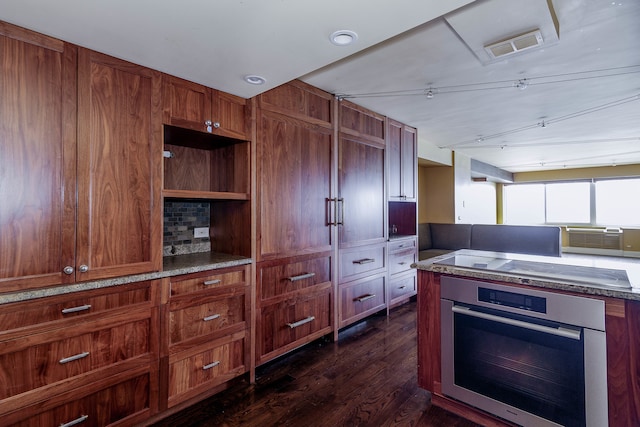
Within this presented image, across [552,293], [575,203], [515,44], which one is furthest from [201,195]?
[575,203]

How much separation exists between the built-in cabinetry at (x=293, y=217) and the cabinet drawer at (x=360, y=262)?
0.19 metres

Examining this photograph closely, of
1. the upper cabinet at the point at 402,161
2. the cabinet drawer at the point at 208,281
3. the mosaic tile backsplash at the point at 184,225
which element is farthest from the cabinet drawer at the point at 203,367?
the upper cabinet at the point at 402,161

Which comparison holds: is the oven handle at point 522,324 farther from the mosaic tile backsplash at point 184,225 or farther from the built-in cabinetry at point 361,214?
the mosaic tile backsplash at point 184,225

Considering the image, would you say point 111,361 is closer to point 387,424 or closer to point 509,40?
point 387,424

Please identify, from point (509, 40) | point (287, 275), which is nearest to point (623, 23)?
point (509, 40)

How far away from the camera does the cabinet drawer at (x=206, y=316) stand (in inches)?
74.9

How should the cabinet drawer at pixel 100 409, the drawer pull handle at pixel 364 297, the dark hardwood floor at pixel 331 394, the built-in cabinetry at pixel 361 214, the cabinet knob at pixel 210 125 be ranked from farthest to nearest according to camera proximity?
the drawer pull handle at pixel 364 297 < the built-in cabinetry at pixel 361 214 < the cabinet knob at pixel 210 125 < the dark hardwood floor at pixel 331 394 < the cabinet drawer at pixel 100 409

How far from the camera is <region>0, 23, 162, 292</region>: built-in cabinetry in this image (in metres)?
1.41

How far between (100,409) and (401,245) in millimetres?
3183

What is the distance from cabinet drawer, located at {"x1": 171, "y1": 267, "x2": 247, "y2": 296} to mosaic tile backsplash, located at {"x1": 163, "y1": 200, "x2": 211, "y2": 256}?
0.54 metres

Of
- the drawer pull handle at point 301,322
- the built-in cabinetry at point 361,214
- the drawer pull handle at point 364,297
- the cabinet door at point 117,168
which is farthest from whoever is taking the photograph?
the drawer pull handle at point 364,297

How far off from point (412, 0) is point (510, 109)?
280 cm

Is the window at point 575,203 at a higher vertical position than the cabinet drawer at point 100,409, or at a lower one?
higher

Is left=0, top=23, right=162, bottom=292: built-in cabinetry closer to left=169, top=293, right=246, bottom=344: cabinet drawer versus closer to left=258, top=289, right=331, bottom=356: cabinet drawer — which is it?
left=169, top=293, right=246, bottom=344: cabinet drawer
